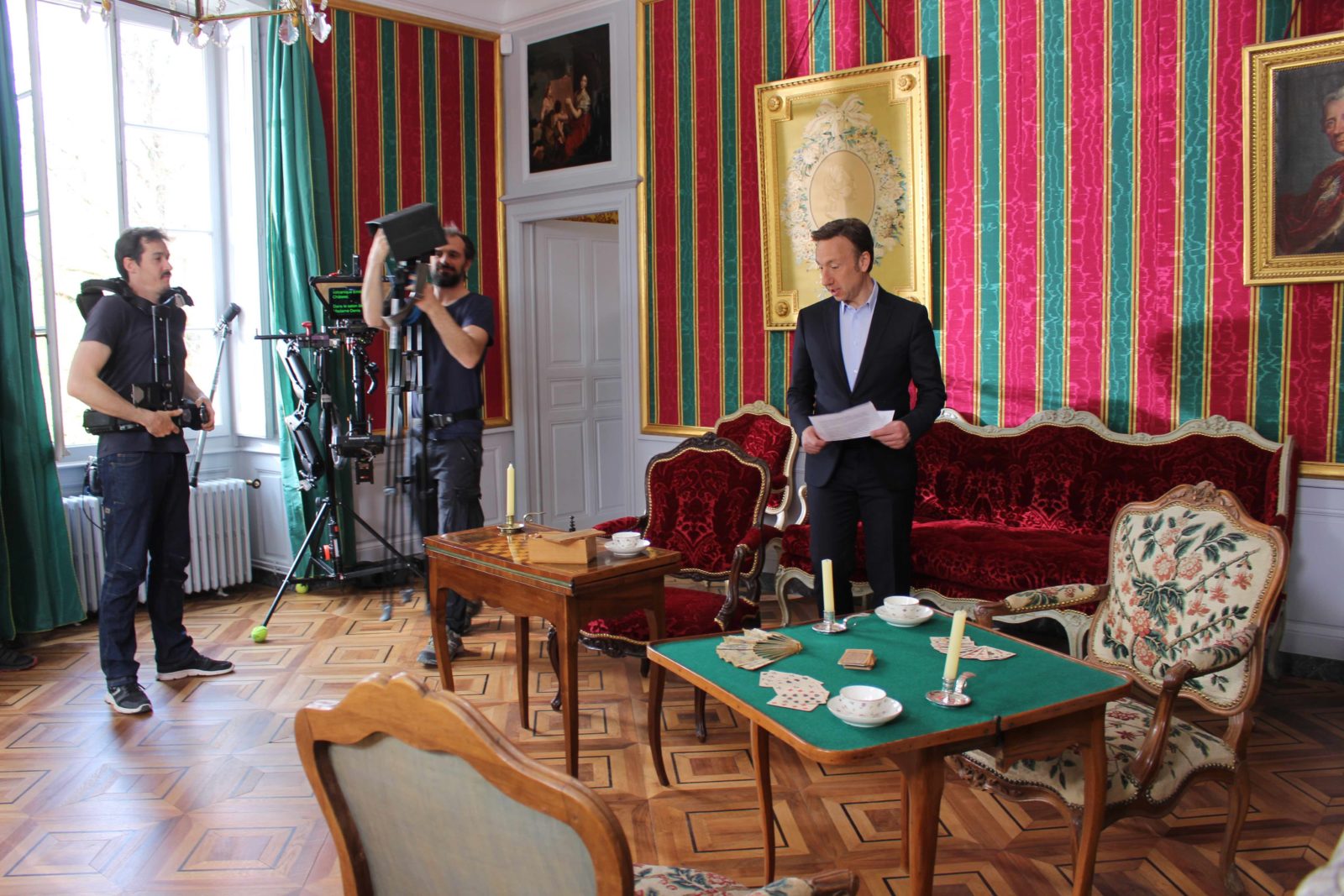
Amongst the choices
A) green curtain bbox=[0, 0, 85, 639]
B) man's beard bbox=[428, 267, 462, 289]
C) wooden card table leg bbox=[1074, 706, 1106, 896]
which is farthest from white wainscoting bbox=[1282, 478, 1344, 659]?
green curtain bbox=[0, 0, 85, 639]

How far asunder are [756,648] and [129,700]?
2.57 metres

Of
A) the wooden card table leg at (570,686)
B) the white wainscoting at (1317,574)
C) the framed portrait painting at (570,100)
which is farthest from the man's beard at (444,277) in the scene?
the white wainscoting at (1317,574)

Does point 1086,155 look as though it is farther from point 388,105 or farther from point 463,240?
point 388,105

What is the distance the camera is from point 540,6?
614cm

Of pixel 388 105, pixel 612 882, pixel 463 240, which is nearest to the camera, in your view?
pixel 612 882

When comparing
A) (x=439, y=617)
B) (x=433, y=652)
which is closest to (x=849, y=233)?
(x=439, y=617)

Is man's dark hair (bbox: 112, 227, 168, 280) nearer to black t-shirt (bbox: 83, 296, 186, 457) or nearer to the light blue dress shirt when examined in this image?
black t-shirt (bbox: 83, 296, 186, 457)

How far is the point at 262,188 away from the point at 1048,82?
3890 millimetres

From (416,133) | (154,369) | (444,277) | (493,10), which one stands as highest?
(493,10)

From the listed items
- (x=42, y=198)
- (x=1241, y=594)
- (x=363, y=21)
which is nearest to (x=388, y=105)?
(x=363, y=21)

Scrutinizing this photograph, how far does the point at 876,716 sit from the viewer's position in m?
1.85

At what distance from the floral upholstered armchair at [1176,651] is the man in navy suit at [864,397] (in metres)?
0.72

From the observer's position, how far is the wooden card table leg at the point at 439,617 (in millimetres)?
3436

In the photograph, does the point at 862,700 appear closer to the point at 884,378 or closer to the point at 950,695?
the point at 950,695
